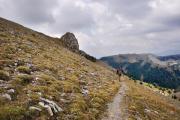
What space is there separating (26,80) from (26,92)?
5081 mm

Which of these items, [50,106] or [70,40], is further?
[70,40]

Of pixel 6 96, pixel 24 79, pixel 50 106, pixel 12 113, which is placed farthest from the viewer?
pixel 24 79

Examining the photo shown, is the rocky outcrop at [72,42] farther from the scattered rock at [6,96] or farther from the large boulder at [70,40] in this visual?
the scattered rock at [6,96]

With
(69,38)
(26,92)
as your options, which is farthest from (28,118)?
(69,38)

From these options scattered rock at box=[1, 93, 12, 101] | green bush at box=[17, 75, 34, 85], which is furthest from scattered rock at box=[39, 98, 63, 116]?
green bush at box=[17, 75, 34, 85]

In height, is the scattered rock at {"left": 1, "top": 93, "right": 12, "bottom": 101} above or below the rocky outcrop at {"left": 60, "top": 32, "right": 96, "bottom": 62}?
below

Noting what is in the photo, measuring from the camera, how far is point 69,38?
15312 cm

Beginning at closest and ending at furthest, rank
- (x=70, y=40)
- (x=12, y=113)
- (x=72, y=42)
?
(x=12, y=113) < (x=72, y=42) < (x=70, y=40)

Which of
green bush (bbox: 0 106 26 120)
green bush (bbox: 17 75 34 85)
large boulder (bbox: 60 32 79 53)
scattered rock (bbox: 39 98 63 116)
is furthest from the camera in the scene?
large boulder (bbox: 60 32 79 53)

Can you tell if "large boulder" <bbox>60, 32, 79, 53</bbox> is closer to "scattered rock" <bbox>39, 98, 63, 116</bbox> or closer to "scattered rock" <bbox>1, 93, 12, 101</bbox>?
"scattered rock" <bbox>39, 98, 63, 116</bbox>

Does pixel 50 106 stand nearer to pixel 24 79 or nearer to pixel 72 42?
pixel 24 79

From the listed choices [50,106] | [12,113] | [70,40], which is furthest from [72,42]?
[12,113]

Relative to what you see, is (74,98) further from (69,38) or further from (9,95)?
(69,38)

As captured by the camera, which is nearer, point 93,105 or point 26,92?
point 26,92
